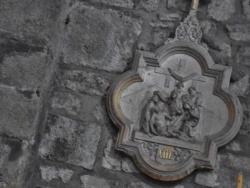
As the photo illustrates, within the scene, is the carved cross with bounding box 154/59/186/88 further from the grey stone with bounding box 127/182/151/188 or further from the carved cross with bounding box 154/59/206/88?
the grey stone with bounding box 127/182/151/188

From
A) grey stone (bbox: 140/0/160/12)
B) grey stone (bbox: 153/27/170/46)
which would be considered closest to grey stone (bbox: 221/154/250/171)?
grey stone (bbox: 153/27/170/46)

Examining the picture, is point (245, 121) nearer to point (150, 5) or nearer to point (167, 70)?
point (167, 70)

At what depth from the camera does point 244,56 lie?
3004 mm

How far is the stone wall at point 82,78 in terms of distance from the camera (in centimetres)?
272

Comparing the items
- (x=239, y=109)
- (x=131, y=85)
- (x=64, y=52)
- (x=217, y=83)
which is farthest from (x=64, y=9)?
(x=239, y=109)


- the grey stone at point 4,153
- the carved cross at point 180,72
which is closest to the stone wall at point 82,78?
the grey stone at point 4,153

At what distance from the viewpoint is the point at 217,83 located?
2916 millimetres

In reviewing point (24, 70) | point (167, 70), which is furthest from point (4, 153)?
point (167, 70)

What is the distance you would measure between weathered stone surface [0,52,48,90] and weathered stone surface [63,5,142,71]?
0.88 feet

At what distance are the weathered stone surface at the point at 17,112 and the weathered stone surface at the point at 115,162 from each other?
0.45 m

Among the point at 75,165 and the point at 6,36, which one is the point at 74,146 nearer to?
the point at 75,165

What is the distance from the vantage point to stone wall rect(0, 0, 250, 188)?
2721mm

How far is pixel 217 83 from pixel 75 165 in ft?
3.17

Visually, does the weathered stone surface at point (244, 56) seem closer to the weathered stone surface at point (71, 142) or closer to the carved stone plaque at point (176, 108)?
the carved stone plaque at point (176, 108)
